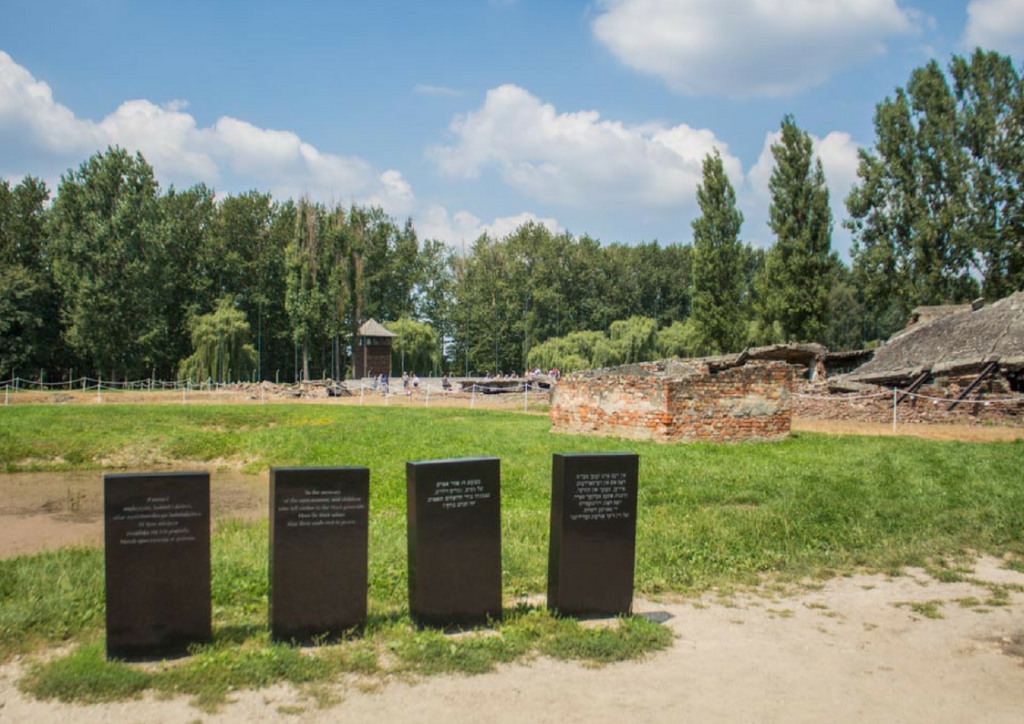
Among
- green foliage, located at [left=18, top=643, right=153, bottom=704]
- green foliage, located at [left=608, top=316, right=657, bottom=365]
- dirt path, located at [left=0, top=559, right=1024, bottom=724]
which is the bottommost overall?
dirt path, located at [left=0, top=559, right=1024, bottom=724]

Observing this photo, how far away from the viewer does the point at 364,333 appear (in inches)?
2253

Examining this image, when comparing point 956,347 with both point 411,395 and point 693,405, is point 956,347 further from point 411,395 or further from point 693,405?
point 411,395

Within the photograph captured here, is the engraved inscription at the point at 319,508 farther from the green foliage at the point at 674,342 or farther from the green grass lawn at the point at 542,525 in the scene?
the green foliage at the point at 674,342

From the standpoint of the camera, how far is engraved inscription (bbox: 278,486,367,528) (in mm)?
5363

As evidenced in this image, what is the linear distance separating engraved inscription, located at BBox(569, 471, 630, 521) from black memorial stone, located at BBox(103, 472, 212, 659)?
2.60m

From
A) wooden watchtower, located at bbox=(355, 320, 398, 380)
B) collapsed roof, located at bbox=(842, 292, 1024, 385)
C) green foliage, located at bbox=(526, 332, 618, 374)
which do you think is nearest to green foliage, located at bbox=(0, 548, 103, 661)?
collapsed roof, located at bbox=(842, 292, 1024, 385)

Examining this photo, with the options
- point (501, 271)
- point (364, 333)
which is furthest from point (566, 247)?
point (364, 333)

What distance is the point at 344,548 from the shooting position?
5.51 m

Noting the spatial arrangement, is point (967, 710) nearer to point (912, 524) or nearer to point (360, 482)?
point (360, 482)

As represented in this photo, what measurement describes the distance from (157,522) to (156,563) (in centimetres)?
27

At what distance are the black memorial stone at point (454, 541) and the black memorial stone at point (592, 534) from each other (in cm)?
48

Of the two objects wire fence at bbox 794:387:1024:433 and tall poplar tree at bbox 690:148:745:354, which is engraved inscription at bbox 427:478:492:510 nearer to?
wire fence at bbox 794:387:1024:433

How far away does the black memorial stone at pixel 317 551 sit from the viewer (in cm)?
536

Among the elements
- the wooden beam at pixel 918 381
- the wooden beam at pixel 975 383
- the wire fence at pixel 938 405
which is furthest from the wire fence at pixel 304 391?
the wooden beam at pixel 975 383
